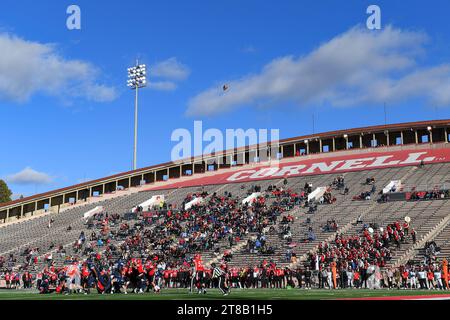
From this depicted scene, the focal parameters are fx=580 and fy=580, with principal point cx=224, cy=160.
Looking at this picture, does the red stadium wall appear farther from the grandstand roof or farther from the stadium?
the grandstand roof

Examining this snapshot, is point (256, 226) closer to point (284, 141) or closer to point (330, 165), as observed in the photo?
point (330, 165)

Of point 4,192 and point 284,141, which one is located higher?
point 4,192

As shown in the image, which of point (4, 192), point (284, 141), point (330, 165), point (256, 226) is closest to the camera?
point (256, 226)

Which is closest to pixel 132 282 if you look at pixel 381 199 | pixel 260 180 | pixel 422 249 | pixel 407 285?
pixel 407 285

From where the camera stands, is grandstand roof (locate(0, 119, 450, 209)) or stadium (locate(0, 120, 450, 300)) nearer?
stadium (locate(0, 120, 450, 300))

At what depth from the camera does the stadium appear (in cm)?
2675

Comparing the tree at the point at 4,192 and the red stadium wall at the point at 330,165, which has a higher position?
the tree at the point at 4,192

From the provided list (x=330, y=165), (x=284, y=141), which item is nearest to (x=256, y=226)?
(x=330, y=165)

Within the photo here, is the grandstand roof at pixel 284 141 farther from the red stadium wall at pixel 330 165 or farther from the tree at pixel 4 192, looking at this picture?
the tree at pixel 4 192

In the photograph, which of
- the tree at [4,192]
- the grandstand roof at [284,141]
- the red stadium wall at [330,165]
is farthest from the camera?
the tree at [4,192]

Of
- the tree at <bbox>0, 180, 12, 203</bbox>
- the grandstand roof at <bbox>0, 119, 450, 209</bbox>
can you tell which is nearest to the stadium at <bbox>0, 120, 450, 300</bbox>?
the grandstand roof at <bbox>0, 119, 450, 209</bbox>

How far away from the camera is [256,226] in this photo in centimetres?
4181

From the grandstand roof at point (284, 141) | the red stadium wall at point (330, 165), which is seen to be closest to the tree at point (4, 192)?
the grandstand roof at point (284, 141)

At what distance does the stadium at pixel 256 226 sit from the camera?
26750mm
